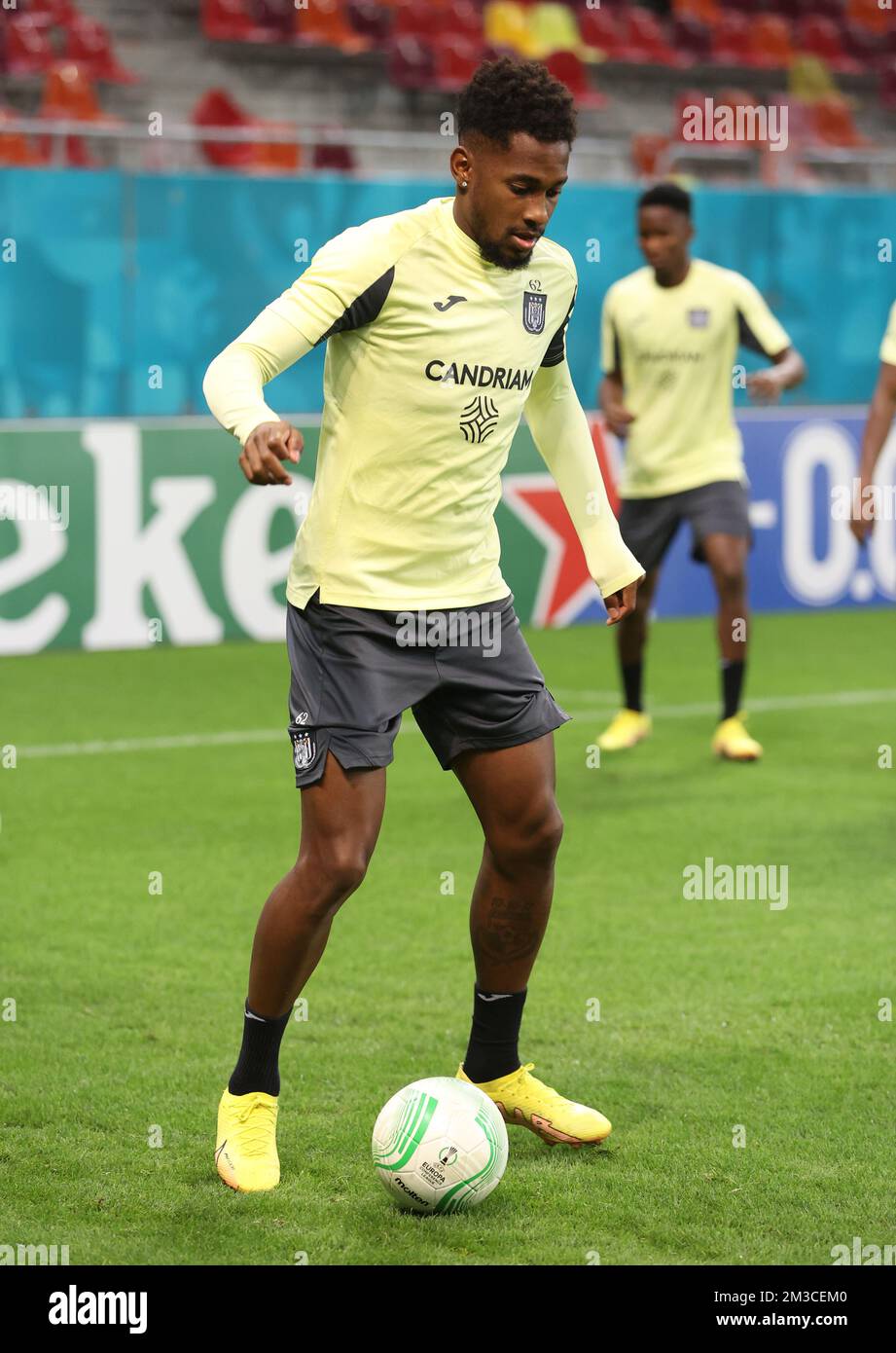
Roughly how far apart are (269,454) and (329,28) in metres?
15.8

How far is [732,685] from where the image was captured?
30.0ft

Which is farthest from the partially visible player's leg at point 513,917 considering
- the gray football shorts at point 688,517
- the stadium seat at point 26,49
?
the stadium seat at point 26,49

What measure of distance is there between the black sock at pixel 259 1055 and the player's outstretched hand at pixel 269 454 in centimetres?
121

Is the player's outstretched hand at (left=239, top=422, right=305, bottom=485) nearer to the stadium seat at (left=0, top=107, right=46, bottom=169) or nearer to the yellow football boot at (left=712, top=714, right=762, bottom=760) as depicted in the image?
the yellow football boot at (left=712, top=714, right=762, bottom=760)

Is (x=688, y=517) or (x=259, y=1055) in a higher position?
(x=688, y=517)

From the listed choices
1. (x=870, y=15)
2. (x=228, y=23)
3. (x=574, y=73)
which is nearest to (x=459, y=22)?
(x=574, y=73)

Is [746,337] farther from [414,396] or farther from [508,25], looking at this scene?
[508,25]

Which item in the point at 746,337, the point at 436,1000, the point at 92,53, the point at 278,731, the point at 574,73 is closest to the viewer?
the point at 436,1000

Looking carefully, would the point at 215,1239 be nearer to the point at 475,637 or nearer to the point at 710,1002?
the point at 475,637

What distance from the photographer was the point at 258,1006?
4.03 metres

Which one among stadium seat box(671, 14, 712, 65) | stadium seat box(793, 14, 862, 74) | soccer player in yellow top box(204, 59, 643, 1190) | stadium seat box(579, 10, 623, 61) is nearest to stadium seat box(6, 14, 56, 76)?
stadium seat box(579, 10, 623, 61)

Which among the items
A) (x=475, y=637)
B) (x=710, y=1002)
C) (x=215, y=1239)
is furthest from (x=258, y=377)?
(x=710, y=1002)
